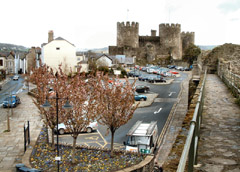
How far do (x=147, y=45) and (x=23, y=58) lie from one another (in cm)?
3730

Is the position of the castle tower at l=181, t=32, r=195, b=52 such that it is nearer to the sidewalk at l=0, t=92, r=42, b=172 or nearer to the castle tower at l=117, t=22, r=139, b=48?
the castle tower at l=117, t=22, r=139, b=48

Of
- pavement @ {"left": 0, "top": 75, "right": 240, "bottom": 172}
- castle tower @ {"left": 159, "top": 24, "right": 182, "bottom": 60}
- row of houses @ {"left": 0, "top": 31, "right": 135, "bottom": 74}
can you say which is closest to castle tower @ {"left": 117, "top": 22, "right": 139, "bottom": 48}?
row of houses @ {"left": 0, "top": 31, "right": 135, "bottom": 74}

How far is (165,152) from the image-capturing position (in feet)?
57.8

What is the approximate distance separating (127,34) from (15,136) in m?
62.3

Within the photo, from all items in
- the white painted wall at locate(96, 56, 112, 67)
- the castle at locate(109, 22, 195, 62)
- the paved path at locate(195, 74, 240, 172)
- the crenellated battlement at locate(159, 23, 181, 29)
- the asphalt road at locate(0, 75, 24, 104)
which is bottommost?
the asphalt road at locate(0, 75, 24, 104)

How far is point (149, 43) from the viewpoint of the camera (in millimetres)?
85562

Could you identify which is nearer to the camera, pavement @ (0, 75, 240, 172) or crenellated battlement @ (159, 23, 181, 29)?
pavement @ (0, 75, 240, 172)

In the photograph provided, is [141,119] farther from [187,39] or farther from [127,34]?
[187,39]

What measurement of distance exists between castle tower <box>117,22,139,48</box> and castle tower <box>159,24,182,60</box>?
843 cm

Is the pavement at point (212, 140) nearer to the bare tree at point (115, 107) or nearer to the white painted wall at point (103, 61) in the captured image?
the bare tree at point (115, 107)

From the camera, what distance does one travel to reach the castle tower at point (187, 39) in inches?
3690

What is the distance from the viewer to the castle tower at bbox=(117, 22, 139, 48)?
80.2 metres

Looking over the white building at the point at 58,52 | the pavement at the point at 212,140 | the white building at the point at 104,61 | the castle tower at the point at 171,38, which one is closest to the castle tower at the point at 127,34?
the castle tower at the point at 171,38

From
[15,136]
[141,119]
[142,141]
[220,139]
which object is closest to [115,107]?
[142,141]
